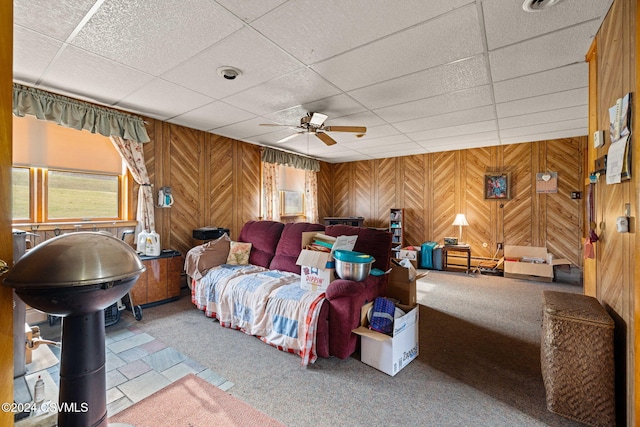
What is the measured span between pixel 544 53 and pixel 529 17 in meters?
0.65

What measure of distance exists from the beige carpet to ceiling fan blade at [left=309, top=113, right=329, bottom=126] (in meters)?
2.92

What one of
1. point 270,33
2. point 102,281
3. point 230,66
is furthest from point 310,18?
point 102,281

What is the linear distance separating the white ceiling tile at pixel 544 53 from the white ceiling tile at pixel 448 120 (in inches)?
39.1

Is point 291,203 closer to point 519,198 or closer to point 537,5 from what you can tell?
point 519,198

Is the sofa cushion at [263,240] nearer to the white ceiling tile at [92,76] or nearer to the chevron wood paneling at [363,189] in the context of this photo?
the white ceiling tile at [92,76]

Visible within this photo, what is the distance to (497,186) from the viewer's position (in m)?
5.83

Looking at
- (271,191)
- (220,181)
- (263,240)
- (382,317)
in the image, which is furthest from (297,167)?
(382,317)

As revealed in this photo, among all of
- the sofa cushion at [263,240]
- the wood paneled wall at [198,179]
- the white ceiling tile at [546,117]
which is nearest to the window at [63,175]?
the wood paneled wall at [198,179]

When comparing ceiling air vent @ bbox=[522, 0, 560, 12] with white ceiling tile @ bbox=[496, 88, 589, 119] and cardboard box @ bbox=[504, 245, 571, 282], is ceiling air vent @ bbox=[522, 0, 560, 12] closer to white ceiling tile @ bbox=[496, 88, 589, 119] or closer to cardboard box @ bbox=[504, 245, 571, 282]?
white ceiling tile @ bbox=[496, 88, 589, 119]

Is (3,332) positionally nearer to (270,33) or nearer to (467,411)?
(270,33)

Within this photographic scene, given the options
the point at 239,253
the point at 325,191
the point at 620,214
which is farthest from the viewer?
the point at 325,191

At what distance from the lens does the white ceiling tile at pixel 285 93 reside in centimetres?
279

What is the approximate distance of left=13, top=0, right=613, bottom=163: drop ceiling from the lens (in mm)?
1839

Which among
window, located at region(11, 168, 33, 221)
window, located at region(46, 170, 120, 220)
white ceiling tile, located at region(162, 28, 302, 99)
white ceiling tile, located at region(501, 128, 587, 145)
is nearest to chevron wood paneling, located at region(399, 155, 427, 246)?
white ceiling tile, located at region(501, 128, 587, 145)
